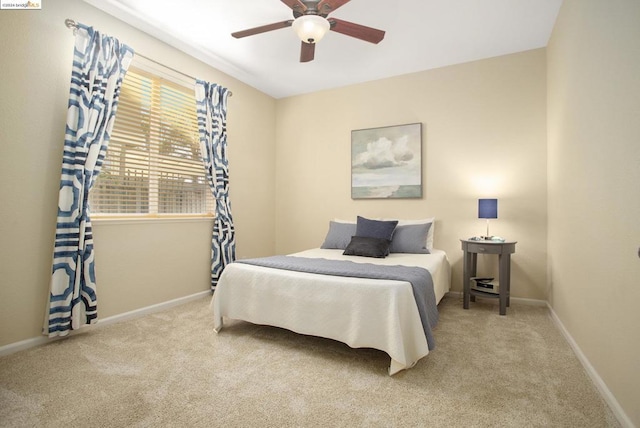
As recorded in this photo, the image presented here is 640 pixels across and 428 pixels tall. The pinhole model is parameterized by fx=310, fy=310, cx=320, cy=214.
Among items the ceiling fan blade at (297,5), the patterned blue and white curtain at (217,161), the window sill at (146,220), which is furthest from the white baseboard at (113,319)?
the ceiling fan blade at (297,5)

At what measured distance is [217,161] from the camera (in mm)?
3709

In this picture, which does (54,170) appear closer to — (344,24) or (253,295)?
(253,295)

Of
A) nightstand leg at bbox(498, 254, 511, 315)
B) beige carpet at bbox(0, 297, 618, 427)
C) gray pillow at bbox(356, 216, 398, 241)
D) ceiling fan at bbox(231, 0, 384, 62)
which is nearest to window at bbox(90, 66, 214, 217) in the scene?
beige carpet at bbox(0, 297, 618, 427)

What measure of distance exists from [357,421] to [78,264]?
2.35m

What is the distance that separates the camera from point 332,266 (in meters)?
2.51

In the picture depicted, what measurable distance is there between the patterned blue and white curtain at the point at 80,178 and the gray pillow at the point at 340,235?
240 cm

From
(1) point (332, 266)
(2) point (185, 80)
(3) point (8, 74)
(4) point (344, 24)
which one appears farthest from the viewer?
(2) point (185, 80)

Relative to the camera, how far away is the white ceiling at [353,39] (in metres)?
2.72

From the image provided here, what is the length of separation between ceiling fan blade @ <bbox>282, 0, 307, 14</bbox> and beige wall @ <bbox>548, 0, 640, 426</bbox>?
1796mm

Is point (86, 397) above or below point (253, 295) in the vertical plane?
below

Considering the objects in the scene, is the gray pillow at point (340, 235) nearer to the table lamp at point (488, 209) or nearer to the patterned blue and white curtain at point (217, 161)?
the patterned blue and white curtain at point (217, 161)

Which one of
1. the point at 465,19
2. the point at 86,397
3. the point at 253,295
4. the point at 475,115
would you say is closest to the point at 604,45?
the point at 465,19

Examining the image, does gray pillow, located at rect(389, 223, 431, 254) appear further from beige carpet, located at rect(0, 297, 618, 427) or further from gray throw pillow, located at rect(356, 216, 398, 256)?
beige carpet, located at rect(0, 297, 618, 427)

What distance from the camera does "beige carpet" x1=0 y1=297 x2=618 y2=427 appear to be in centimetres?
150
